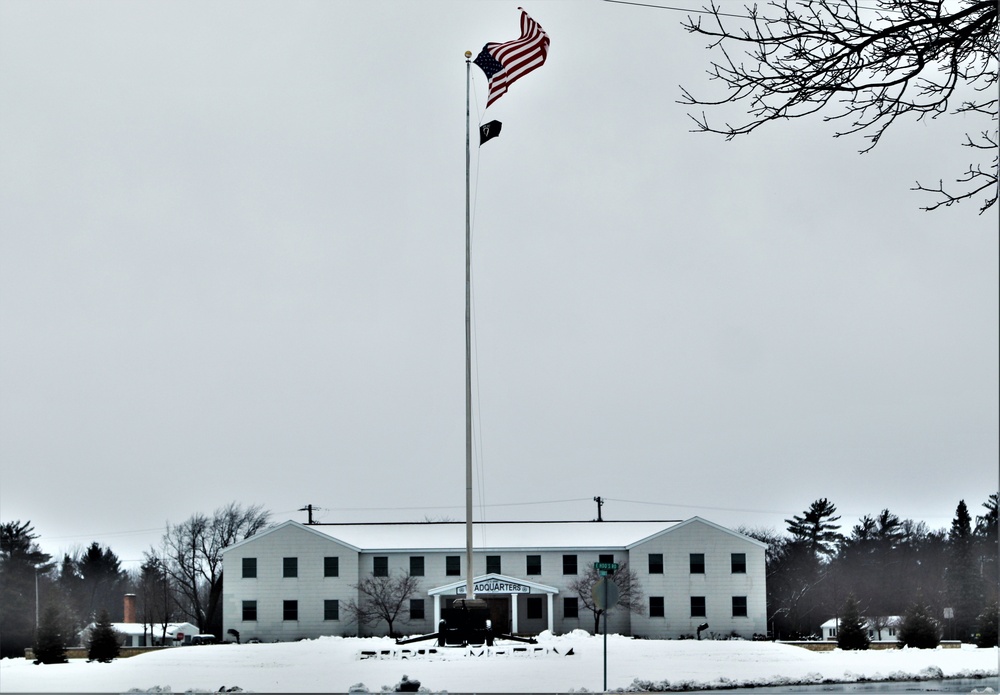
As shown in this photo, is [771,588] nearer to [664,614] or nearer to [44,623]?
[664,614]

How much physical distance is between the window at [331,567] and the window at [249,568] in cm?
374

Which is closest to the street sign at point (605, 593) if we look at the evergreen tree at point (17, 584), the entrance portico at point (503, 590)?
the evergreen tree at point (17, 584)

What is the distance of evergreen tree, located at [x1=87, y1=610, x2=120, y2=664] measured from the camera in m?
33.4

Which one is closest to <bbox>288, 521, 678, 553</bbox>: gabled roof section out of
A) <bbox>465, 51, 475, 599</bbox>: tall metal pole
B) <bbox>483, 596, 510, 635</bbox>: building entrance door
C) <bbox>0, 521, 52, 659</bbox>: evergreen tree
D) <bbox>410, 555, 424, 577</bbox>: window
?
<bbox>410, 555, 424, 577</bbox>: window

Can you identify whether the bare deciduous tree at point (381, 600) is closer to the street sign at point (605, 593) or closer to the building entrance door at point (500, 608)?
the building entrance door at point (500, 608)

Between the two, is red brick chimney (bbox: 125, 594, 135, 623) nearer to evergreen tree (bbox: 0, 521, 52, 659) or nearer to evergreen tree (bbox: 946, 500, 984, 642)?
evergreen tree (bbox: 0, 521, 52, 659)

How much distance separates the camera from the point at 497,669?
31.2m

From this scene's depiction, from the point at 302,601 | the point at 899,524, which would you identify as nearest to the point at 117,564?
the point at 302,601

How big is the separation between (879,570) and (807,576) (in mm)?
5132

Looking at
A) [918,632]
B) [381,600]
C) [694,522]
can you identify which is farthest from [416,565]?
[918,632]

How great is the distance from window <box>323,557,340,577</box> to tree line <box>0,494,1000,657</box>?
154 cm

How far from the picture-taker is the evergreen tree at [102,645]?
33.4 meters

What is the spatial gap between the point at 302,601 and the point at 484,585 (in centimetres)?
999

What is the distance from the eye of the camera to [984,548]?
7375 centimetres
